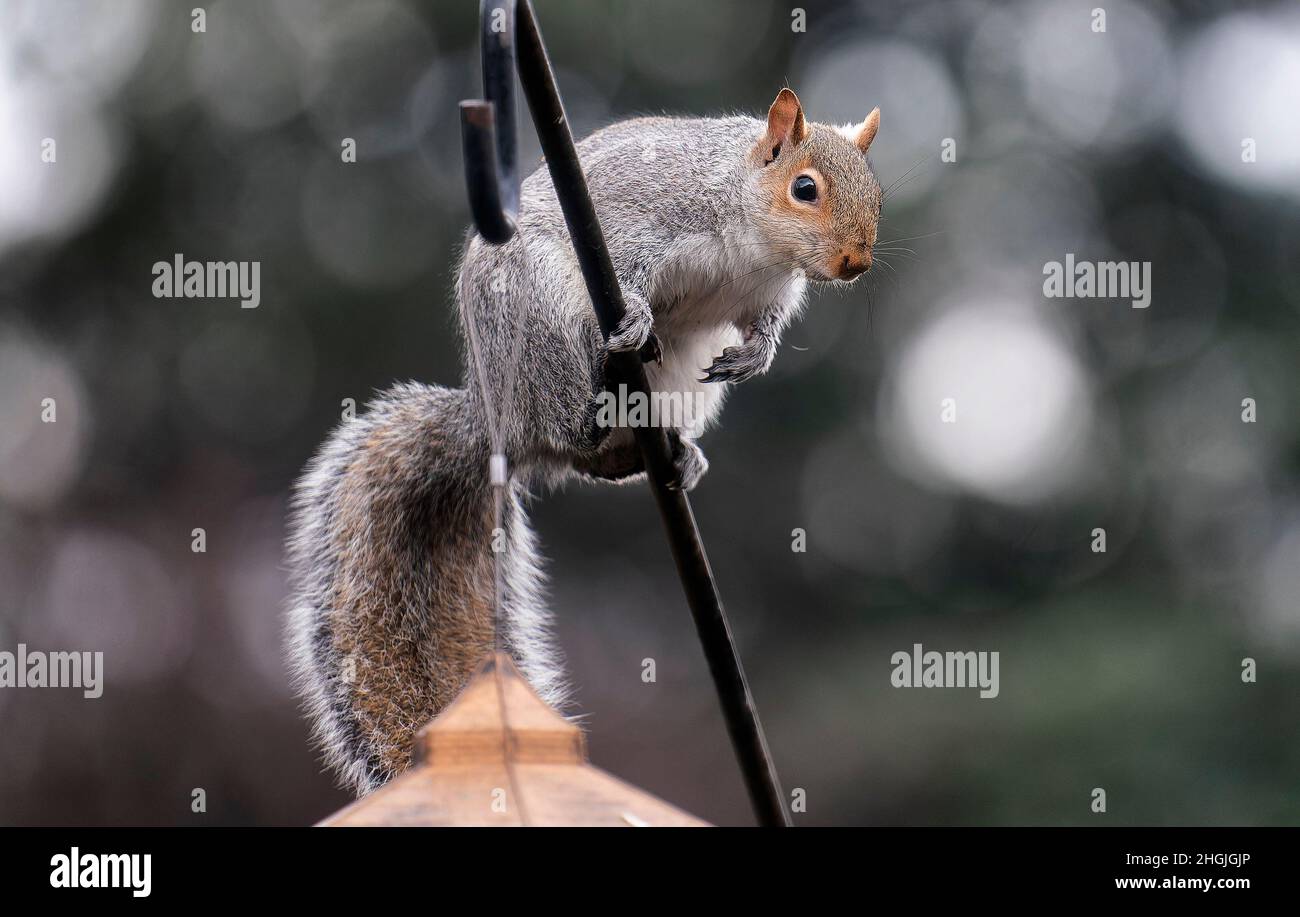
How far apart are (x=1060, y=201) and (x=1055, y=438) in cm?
106

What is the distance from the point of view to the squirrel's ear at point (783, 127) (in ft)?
6.98

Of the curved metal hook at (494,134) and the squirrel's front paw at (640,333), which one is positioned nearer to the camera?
the curved metal hook at (494,134)

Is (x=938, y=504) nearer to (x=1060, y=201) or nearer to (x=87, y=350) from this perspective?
(x=1060, y=201)

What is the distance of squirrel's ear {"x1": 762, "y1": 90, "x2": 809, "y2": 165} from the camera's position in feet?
6.98

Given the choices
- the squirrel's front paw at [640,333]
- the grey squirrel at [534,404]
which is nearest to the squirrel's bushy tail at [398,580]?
the grey squirrel at [534,404]

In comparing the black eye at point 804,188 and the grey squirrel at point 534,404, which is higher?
the black eye at point 804,188

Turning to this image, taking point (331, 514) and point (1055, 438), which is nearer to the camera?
point (331, 514)

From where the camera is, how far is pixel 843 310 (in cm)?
580

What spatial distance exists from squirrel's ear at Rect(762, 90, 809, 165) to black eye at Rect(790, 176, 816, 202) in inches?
2.7

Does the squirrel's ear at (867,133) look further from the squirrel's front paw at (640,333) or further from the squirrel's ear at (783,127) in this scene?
the squirrel's front paw at (640,333)

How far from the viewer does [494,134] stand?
115cm

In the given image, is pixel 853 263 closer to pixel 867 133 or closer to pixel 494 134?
pixel 867 133

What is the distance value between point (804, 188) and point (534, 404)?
507 millimetres
